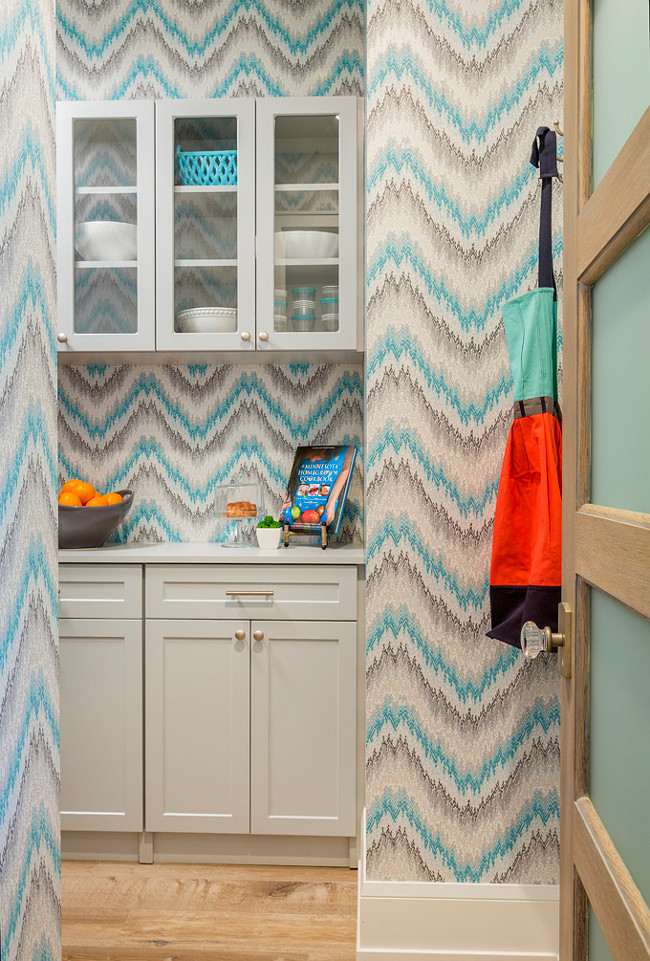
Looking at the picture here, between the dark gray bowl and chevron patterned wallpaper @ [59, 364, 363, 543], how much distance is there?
0.84ft

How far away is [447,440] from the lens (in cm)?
183

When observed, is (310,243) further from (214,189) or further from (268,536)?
(268,536)

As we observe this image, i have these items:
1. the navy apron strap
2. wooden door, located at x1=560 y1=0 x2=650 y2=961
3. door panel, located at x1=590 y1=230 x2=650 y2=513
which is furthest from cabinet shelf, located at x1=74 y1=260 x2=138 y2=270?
door panel, located at x1=590 y1=230 x2=650 y2=513

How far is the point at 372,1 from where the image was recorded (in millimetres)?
1832

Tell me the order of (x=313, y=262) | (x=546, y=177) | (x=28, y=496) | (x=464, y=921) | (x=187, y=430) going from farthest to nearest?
1. (x=187, y=430)
2. (x=313, y=262)
3. (x=464, y=921)
4. (x=546, y=177)
5. (x=28, y=496)

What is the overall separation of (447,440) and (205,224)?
1.14 metres

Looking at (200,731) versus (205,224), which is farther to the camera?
(205,224)

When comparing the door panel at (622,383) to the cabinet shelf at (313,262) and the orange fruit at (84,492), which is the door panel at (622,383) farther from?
the orange fruit at (84,492)

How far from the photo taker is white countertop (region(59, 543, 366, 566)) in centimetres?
225

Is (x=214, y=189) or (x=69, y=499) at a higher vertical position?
(x=214, y=189)

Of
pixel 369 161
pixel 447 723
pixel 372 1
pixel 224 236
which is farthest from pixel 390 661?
pixel 372 1

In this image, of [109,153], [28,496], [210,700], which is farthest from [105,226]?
[210,700]

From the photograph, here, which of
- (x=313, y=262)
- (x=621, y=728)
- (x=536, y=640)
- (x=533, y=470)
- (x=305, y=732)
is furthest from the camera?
(x=313, y=262)

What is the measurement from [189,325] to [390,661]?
125 cm
